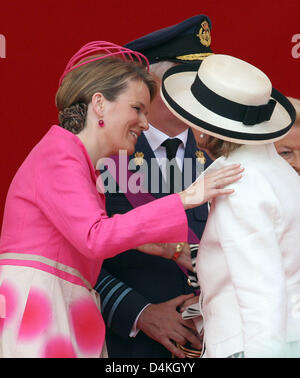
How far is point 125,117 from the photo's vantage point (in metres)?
1.92

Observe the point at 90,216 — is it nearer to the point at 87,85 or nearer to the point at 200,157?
the point at 87,85

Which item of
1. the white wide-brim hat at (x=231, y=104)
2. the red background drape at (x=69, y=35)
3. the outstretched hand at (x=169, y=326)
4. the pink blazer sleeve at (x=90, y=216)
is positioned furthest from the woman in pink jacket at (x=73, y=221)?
the red background drape at (x=69, y=35)

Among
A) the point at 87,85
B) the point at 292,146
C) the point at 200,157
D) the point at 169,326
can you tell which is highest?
the point at 87,85

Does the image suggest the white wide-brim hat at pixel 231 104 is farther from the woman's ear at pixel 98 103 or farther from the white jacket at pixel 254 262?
the woman's ear at pixel 98 103

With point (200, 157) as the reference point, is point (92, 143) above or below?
above

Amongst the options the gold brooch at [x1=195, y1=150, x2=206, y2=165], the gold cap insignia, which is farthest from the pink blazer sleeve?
the gold cap insignia

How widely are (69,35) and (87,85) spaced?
3.57 feet

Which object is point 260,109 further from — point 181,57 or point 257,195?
point 181,57

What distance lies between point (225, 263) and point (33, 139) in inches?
60.0

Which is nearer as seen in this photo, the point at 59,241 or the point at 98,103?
the point at 59,241

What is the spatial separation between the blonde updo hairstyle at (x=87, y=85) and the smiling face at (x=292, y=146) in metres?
0.57

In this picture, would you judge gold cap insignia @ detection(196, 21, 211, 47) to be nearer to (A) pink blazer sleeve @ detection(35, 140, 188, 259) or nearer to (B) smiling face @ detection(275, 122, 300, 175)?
(B) smiling face @ detection(275, 122, 300, 175)

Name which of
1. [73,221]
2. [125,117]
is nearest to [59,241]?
[73,221]

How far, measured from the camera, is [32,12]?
2861 millimetres
